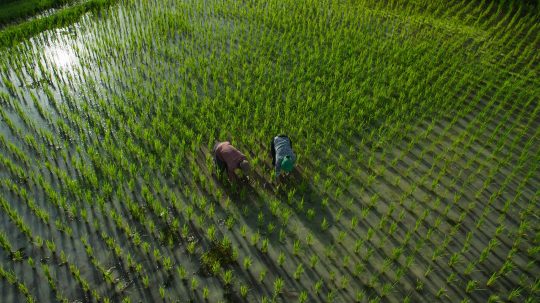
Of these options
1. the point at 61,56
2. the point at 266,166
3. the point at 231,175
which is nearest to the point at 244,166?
the point at 231,175

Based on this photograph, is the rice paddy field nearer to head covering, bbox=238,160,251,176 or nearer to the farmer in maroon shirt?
the farmer in maroon shirt

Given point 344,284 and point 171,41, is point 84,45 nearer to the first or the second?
point 171,41

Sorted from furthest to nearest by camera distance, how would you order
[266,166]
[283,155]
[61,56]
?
[61,56], [266,166], [283,155]

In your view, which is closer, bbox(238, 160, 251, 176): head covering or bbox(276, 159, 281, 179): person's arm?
bbox(238, 160, 251, 176): head covering

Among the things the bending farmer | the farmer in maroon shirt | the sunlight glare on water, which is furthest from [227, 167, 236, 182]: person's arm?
the sunlight glare on water

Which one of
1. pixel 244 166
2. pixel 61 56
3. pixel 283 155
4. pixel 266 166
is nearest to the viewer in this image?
pixel 244 166

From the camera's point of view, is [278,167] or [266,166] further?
[266,166]

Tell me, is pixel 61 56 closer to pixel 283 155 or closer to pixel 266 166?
pixel 266 166

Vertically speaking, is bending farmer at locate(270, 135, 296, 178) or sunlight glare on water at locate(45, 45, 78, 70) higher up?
bending farmer at locate(270, 135, 296, 178)
